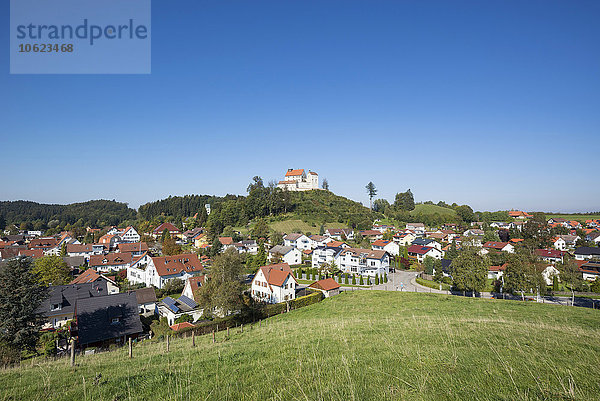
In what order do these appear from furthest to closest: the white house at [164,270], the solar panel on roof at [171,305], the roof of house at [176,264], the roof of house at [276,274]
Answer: the roof of house at [176,264], the white house at [164,270], the roof of house at [276,274], the solar panel on roof at [171,305]

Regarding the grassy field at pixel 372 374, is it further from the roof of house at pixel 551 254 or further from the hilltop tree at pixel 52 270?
the roof of house at pixel 551 254

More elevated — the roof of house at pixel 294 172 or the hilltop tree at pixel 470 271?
the roof of house at pixel 294 172

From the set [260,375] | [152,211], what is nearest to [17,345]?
[260,375]

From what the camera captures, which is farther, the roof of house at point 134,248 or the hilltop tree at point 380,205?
the hilltop tree at point 380,205

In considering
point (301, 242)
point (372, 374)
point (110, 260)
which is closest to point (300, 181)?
point (301, 242)

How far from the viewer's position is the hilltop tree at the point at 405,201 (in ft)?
440

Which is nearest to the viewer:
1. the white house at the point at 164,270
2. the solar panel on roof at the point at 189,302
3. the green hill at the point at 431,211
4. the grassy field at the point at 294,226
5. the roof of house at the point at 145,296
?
the solar panel on roof at the point at 189,302

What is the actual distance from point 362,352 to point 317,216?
4048 inches

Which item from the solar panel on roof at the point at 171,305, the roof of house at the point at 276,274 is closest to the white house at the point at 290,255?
the roof of house at the point at 276,274

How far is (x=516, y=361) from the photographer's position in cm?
556

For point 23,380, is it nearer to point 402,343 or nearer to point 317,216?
point 402,343

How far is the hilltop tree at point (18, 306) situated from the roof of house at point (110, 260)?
4869 cm

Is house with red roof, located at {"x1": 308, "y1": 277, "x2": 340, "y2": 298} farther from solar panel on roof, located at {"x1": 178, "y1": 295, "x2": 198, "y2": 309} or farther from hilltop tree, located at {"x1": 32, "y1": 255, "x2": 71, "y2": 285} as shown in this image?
hilltop tree, located at {"x1": 32, "y1": 255, "x2": 71, "y2": 285}

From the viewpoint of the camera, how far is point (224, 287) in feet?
75.7
